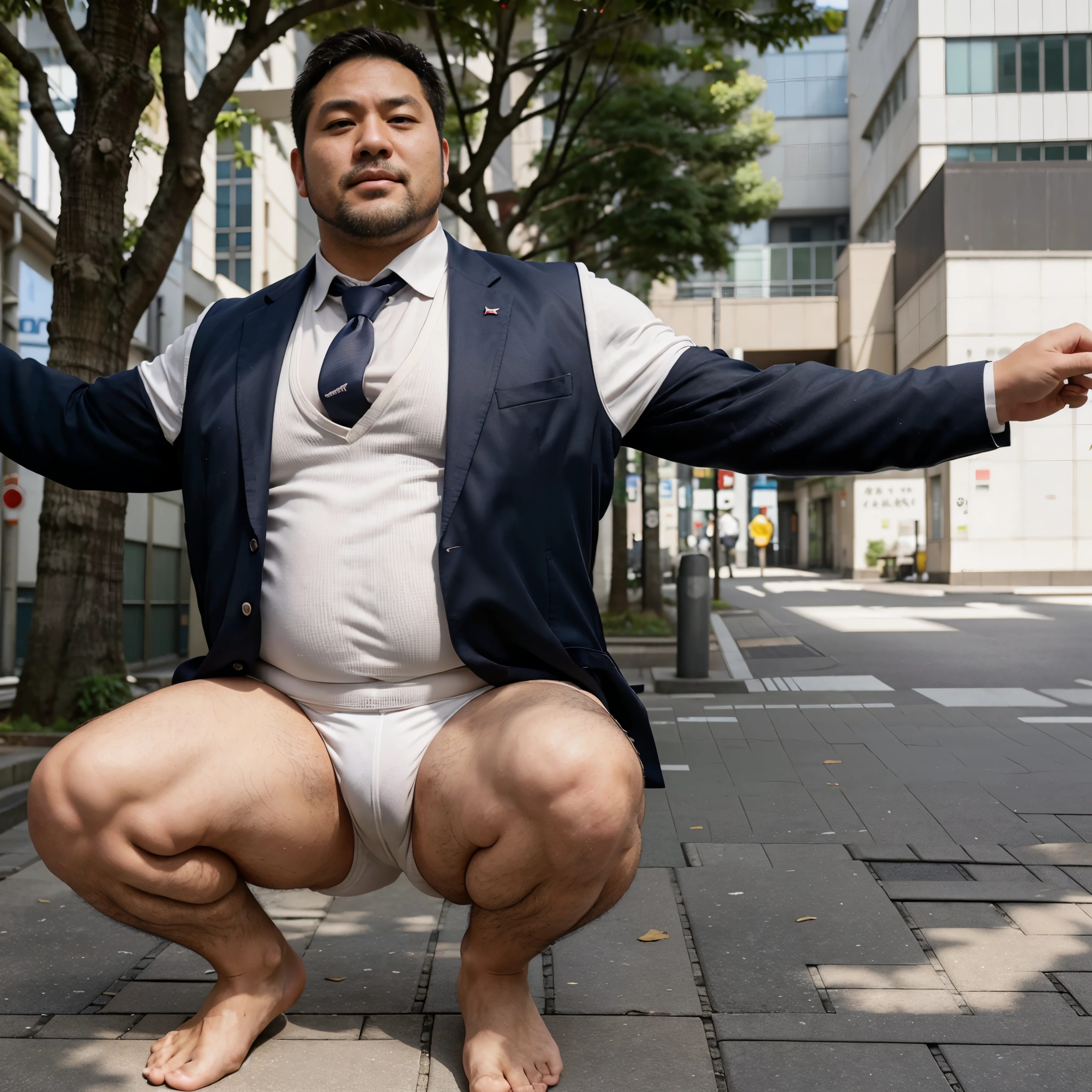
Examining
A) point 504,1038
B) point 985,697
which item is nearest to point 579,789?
point 504,1038

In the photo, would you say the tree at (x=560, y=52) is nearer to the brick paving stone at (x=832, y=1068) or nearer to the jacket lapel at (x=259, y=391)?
the jacket lapel at (x=259, y=391)

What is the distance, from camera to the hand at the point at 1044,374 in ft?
7.65

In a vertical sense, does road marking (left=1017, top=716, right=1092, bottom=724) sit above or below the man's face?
below

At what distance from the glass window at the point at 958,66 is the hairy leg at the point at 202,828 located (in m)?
38.8

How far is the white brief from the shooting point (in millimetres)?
2424

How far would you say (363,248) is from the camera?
2604 millimetres

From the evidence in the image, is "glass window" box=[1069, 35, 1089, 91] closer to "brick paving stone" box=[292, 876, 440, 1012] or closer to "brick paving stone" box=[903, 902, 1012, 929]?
"brick paving stone" box=[903, 902, 1012, 929]

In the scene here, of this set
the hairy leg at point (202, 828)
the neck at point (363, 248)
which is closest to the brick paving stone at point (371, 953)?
the hairy leg at point (202, 828)

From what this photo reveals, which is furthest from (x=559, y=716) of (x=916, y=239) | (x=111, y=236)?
(x=916, y=239)

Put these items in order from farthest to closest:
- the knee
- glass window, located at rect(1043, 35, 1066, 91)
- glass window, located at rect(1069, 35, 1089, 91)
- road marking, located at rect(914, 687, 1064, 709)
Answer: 1. glass window, located at rect(1043, 35, 1066, 91)
2. glass window, located at rect(1069, 35, 1089, 91)
3. road marking, located at rect(914, 687, 1064, 709)
4. the knee

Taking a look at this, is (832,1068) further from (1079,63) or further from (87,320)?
(1079,63)

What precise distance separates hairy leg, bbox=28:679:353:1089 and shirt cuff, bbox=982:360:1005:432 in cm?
141

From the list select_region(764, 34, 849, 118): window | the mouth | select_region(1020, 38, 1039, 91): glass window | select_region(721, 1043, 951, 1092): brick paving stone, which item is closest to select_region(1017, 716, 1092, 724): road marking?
select_region(721, 1043, 951, 1092): brick paving stone

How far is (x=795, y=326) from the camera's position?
149ft
